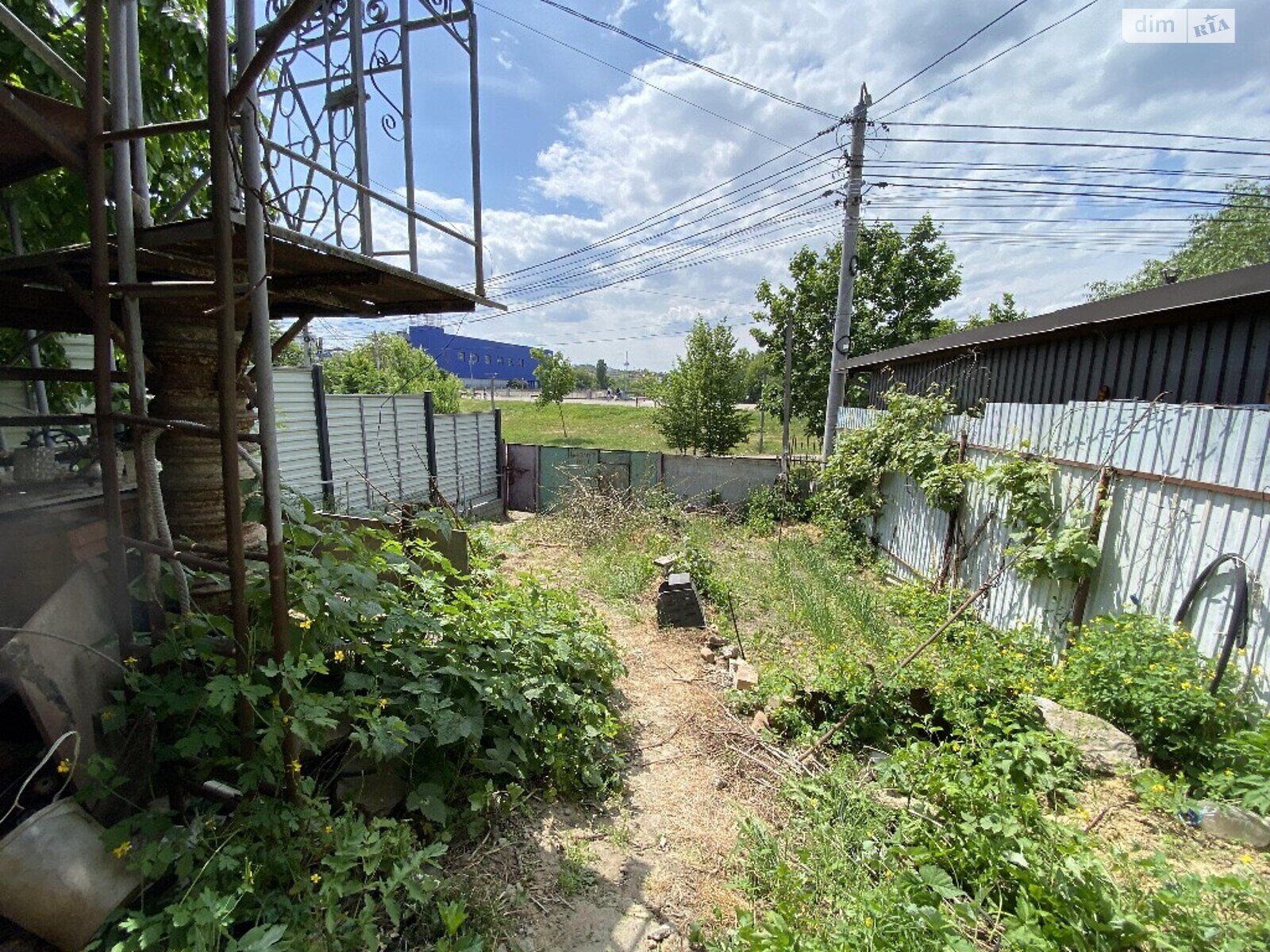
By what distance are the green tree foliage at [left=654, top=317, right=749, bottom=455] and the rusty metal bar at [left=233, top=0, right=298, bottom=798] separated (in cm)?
1324

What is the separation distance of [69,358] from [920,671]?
20.9 feet

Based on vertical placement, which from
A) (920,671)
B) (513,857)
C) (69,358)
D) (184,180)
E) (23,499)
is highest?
(184,180)

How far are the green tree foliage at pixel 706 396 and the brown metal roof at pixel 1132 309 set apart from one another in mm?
7587

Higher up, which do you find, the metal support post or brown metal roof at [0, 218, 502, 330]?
the metal support post

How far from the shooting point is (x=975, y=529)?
5512 millimetres

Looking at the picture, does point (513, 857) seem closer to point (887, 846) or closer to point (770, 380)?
point (887, 846)

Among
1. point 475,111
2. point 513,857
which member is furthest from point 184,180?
point 513,857

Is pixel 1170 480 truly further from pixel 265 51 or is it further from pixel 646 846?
pixel 265 51

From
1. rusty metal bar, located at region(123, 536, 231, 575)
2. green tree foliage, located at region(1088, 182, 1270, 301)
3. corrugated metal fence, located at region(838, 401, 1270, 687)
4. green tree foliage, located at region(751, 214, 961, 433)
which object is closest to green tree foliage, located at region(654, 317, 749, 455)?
green tree foliage, located at region(751, 214, 961, 433)

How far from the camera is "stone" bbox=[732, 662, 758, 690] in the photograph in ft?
12.6

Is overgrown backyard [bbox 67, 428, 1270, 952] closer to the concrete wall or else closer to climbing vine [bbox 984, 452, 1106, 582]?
climbing vine [bbox 984, 452, 1106, 582]

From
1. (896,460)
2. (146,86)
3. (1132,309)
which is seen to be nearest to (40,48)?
(146,86)

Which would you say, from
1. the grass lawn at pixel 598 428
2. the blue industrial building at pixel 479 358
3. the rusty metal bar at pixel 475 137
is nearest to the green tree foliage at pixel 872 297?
the grass lawn at pixel 598 428

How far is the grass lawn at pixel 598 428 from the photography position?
76.9 ft
